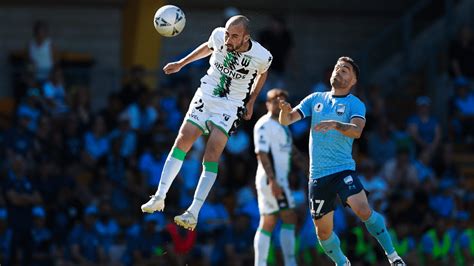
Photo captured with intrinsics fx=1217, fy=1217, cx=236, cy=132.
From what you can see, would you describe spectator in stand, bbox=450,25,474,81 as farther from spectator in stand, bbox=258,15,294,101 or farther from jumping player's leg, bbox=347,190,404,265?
jumping player's leg, bbox=347,190,404,265

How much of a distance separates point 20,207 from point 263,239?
4793 millimetres

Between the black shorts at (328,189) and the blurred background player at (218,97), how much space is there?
1256 mm

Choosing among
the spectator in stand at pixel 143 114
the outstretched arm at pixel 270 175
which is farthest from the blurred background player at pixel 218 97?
the spectator in stand at pixel 143 114

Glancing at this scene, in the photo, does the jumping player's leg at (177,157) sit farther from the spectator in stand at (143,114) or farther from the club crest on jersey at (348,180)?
the spectator in stand at (143,114)

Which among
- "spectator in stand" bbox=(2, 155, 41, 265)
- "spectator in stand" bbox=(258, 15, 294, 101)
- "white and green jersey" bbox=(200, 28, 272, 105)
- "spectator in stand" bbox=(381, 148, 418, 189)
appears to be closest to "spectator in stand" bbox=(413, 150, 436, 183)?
"spectator in stand" bbox=(381, 148, 418, 189)

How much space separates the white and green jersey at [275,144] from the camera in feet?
55.5

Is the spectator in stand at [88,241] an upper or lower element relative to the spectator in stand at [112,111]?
lower

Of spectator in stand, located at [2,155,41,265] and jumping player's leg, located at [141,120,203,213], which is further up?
jumping player's leg, located at [141,120,203,213]

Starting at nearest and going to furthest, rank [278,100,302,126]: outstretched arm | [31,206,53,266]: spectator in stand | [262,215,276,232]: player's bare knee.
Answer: [278,100,302,126]: outstretched arm
[262,215,276,232]: player's bare knee
[31,206,53,266]: spectator in stand

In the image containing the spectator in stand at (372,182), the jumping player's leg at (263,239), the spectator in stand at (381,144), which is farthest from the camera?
the spectator in stand at (381,144)

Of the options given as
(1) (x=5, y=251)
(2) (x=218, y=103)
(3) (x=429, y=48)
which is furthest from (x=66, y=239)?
(3) (x=429, y=48)

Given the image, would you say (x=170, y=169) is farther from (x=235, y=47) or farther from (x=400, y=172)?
(x=400, y=172)

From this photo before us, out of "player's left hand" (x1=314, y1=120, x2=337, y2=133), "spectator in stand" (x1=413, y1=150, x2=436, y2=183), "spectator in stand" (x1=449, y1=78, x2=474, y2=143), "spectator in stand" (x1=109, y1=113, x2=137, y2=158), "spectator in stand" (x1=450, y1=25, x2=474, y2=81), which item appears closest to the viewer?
"player's left hand" (x1=314, y1=120, x2=337, y2=133)

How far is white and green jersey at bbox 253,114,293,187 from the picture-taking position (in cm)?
1691
